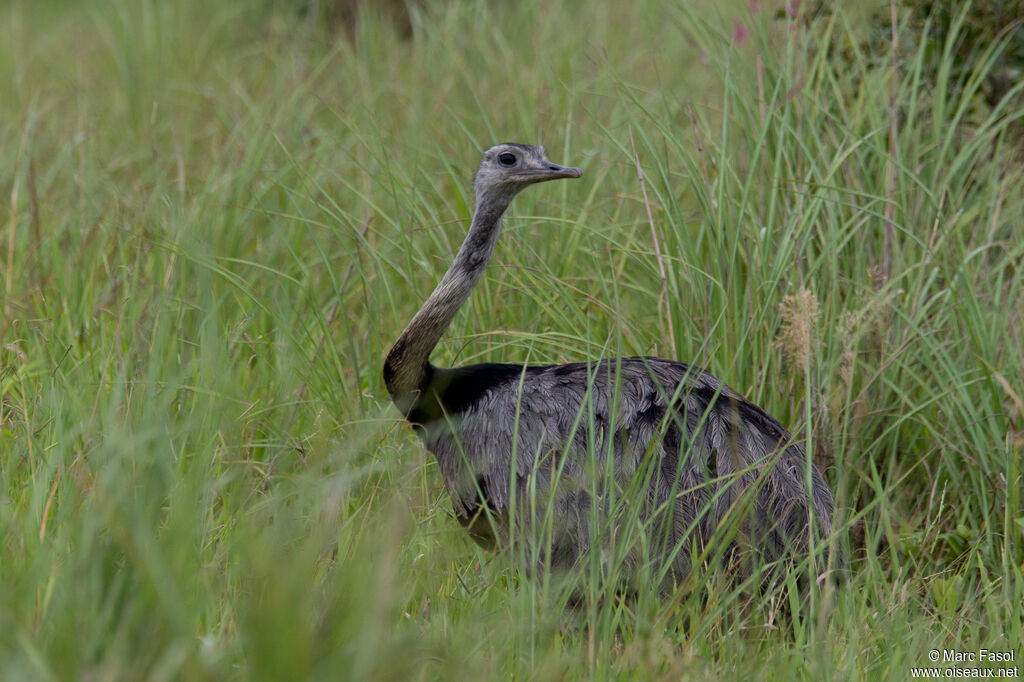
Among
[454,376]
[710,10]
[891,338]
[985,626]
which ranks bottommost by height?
[985,626]

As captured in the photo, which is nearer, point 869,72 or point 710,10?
point 869,72

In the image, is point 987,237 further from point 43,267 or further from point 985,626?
point 43,267

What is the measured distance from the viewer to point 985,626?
2.99m

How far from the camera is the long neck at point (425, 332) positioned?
11.2 feet

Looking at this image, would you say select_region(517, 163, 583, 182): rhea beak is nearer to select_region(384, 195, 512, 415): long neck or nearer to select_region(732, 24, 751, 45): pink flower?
select_region(384, 195, 512, 415): long neck

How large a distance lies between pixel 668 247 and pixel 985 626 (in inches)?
58.4


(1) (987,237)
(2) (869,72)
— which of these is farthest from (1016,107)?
(1) (987,237)

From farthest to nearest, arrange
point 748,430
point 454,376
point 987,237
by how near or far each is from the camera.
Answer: point 987,237, point 454,376, point 748,430

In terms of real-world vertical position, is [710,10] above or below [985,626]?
above

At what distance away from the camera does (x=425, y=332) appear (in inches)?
134

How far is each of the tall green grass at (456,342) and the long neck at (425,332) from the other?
0.16 metres

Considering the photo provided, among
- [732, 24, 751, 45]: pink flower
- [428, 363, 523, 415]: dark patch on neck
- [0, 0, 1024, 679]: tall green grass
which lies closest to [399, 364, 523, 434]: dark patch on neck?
[428, 363, 523, 415]: dark patch on neck

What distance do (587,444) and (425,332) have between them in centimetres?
61

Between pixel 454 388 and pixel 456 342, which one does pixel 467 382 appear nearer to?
pixel 454 388
